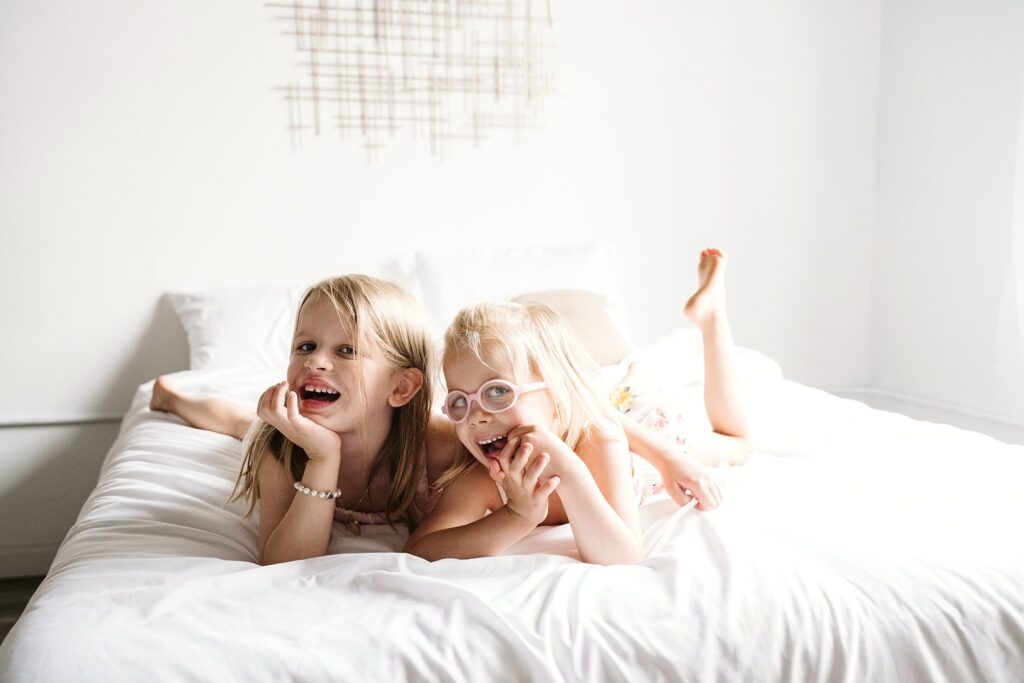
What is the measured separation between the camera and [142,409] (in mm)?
2242

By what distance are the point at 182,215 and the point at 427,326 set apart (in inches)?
66.9

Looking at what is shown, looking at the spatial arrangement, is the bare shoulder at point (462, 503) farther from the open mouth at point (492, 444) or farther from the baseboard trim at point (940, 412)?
the baseboard trim at point (940, 412)

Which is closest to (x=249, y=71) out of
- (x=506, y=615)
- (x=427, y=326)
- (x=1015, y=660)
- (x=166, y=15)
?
(x=166, y=15)

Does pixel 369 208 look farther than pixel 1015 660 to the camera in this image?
Yes

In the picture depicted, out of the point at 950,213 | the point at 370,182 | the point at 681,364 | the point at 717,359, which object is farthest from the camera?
the point at 950,213

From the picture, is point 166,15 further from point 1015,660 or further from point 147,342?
point 1015,660

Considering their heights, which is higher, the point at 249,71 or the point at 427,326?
the point at 249,71

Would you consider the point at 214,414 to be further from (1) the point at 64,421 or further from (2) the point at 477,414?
(1) the point at 64,421

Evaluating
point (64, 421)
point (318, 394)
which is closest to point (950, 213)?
point (318, 394)

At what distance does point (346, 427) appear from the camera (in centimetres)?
131

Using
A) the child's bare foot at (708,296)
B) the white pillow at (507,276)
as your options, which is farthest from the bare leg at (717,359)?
the white pillow at (507,276)

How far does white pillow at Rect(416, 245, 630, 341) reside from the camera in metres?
2.75

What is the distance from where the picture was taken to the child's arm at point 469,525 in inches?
45.5

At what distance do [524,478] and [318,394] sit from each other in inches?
14.4
